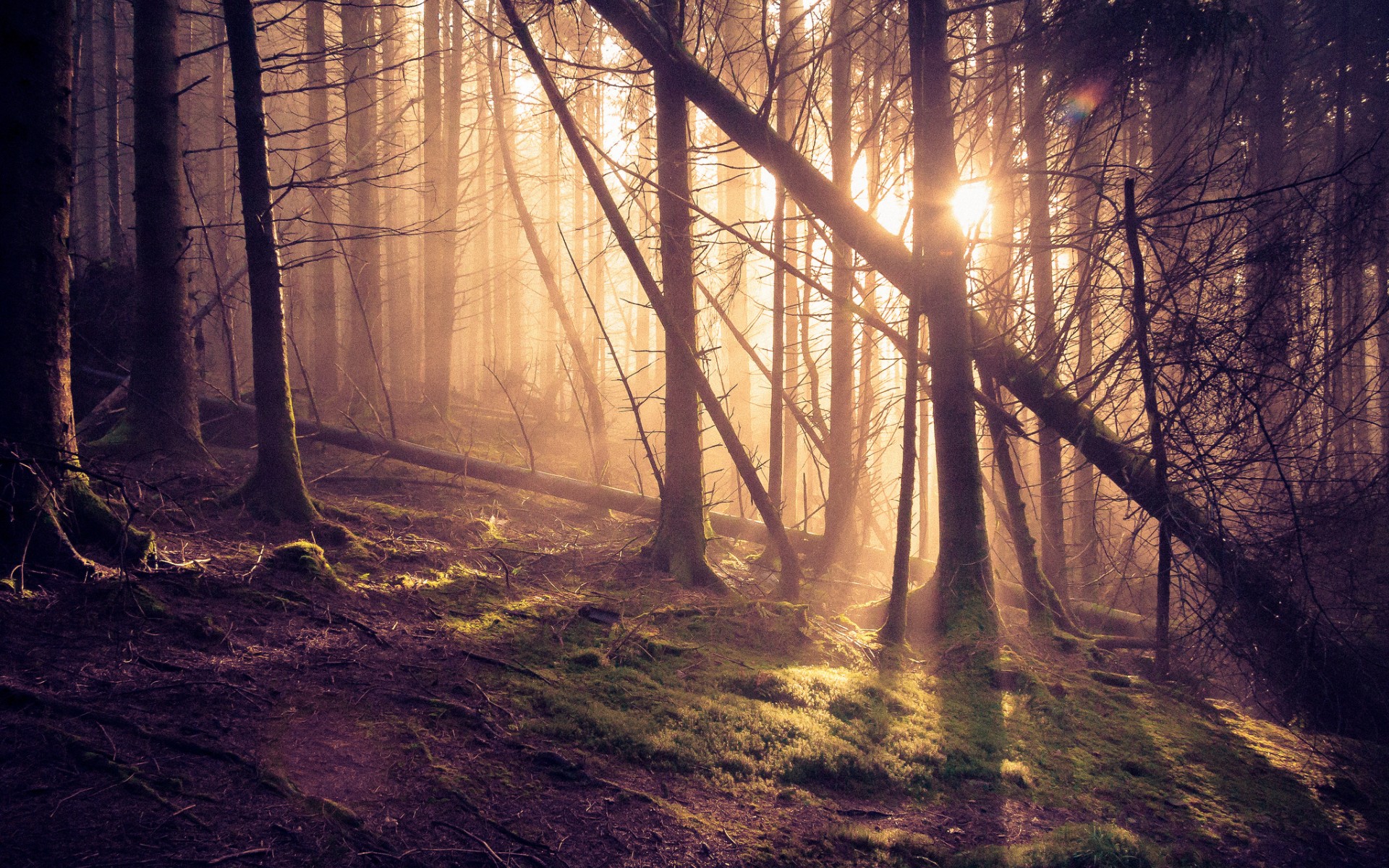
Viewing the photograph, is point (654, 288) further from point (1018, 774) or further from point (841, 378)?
point (1018, 774)

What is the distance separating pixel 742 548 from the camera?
1040cm

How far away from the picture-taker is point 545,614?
18.8ft

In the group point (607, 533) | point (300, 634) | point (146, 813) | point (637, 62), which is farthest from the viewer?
point (607, 533)

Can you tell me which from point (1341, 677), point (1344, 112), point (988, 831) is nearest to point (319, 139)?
point (988, 831)

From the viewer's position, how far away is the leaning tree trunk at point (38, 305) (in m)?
4.08

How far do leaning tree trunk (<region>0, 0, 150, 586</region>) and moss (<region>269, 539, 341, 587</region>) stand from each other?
2.96ft

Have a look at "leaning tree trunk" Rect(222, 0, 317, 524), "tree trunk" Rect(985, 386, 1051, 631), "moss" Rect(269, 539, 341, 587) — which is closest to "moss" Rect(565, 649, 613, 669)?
"moss" Rect(269, 539, 341, 587)

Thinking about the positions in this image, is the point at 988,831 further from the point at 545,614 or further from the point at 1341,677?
the point at 1341,677

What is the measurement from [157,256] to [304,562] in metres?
4.10

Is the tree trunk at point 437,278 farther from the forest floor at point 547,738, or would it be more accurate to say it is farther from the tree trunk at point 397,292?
the forest floor at point 547,738

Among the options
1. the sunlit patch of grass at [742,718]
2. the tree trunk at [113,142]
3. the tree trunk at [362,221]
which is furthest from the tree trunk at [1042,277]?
the tree trunk at [113,142]

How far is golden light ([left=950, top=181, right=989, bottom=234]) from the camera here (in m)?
6.49

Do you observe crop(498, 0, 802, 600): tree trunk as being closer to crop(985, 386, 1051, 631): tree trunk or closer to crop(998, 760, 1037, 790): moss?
crop(985, 386, 1051, 631): tree trunk

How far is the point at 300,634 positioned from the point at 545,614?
186 centimetres
